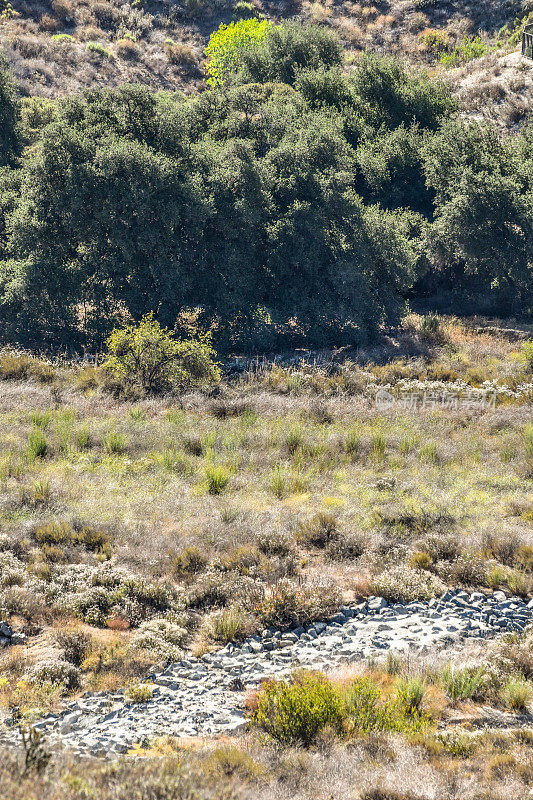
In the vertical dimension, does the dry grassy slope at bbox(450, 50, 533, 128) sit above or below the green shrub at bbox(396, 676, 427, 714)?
above

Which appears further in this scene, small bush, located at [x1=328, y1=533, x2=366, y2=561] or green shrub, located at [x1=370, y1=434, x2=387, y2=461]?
green shrub, located at [x1=370, y1=434, x2=387, y2=461]

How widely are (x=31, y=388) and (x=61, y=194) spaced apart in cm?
663

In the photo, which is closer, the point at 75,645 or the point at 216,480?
the point at 75,645

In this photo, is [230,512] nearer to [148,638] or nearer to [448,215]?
[148,638]

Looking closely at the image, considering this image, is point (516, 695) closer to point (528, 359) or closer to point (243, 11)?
point (528, 359)

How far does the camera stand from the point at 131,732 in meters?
4.54

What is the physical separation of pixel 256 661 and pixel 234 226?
15903mm

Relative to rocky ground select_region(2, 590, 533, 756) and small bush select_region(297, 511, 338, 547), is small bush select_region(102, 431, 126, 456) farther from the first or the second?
rocky ground select_region(2, 590, 533, 756)

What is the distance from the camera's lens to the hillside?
4125cm

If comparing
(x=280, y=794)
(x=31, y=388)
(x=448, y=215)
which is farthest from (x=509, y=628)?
(x=448, y=215)

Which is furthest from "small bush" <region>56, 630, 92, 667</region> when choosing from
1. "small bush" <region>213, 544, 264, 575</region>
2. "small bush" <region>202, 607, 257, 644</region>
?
"small bush" <region>213, 544, 264, 575</region>

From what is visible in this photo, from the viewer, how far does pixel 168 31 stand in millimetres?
49562

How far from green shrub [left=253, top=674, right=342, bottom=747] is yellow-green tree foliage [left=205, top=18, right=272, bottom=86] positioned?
137 feet

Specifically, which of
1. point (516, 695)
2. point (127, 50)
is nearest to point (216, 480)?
point (516, 695)
